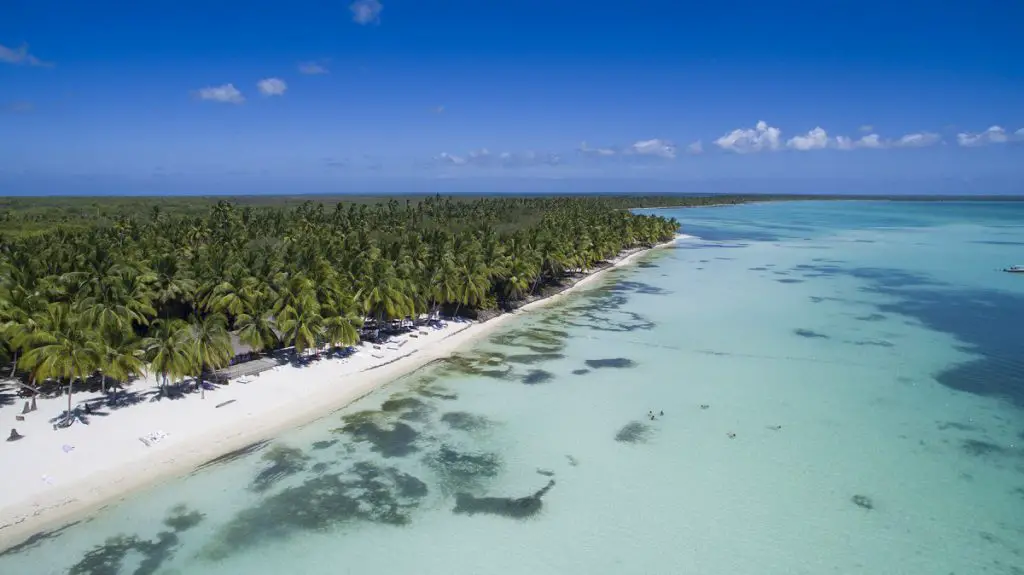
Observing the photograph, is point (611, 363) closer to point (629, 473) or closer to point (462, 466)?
point (629, 473)

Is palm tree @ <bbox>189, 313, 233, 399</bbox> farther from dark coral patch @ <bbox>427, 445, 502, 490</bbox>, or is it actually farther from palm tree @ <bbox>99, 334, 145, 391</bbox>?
dark coral patch @ <bbox>427, 445, 502, 490</bbox>

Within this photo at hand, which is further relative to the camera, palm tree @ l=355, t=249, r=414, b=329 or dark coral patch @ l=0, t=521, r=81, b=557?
palm tree @ l=355, t=249, r=414, b=329

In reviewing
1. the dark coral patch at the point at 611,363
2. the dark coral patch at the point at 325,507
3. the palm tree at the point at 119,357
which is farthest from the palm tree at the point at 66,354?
the dark coral patch at the point at 611,363

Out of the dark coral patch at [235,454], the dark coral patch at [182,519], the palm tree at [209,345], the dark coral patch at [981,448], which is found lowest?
the dark coral patch at [981,448]

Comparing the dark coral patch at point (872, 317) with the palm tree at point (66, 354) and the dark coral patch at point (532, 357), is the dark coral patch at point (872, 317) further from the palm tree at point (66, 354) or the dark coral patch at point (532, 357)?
the palm tree at point (66, 354)

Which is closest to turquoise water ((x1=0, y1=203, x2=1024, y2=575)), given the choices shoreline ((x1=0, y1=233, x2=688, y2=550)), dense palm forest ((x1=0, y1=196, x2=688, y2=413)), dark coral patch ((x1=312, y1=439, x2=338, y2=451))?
dark coral patch ((x1=312, y1=439, x2=338, y2=451))

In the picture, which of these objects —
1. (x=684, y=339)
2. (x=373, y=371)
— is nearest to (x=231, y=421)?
(x=373, y=371)
